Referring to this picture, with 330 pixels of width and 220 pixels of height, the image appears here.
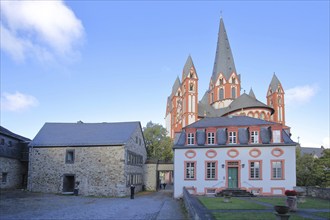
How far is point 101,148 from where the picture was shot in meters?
30.8

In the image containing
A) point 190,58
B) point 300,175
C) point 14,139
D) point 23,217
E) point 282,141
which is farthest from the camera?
point 190,58

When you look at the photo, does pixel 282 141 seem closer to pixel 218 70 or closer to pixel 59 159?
pixel 59 159

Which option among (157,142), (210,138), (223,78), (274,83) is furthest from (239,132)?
(274,83)

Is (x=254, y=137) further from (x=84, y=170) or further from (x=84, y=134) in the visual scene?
(x=84, y=134)

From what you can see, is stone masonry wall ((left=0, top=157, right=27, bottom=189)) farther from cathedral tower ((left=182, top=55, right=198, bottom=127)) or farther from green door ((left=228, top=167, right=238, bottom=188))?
cathedral tower ((left=182, top=55, right=198, bottom=127))

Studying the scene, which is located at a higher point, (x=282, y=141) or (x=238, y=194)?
(x=282, y=141)

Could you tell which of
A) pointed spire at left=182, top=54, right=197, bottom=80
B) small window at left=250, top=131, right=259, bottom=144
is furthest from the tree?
small window at left=250, top=131, right=259, bottom=144

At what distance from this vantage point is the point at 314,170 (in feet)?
115

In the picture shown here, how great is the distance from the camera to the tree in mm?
51903

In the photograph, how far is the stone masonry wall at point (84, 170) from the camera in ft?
98.2

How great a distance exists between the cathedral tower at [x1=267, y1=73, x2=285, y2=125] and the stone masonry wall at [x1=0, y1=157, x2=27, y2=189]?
59422 mm

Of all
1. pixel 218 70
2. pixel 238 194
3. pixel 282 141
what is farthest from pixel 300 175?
pixel 218 70

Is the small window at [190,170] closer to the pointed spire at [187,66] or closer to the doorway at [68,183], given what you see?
the doorway at [68,183]

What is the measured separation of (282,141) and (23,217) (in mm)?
21507
